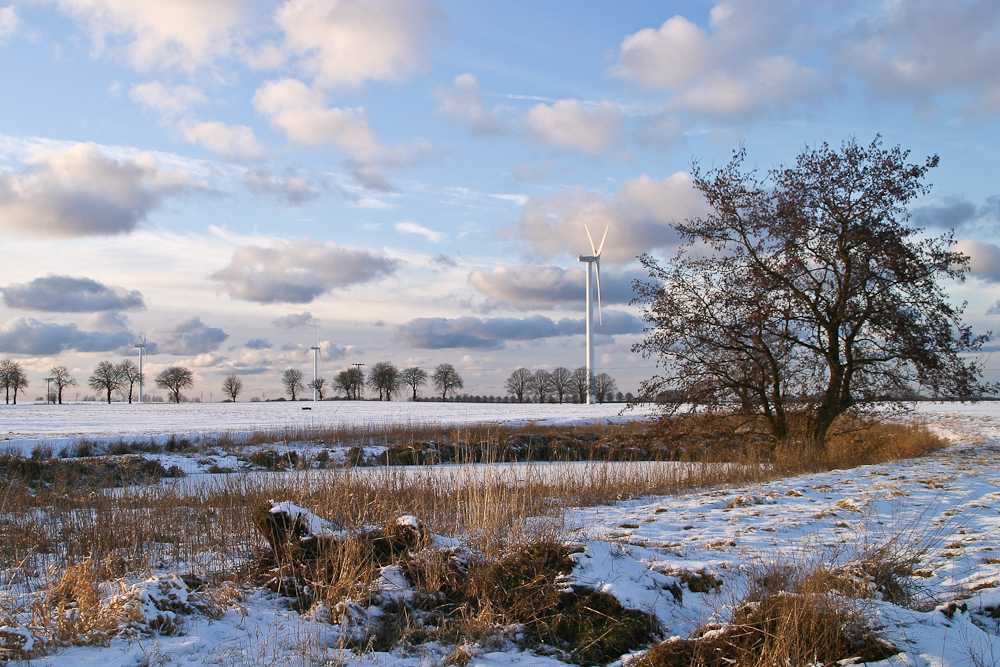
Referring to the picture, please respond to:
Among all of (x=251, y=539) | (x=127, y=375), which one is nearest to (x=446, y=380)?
(x=127, y=375)

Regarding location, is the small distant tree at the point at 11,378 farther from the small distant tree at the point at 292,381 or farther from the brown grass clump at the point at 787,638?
the brown grass clump at the point at 787,638

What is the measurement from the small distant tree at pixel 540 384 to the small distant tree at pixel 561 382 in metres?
0.82

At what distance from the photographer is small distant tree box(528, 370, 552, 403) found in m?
114

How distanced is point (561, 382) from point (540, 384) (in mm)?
4341

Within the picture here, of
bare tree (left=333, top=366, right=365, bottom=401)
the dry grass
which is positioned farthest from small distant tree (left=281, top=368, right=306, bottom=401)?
the dry grass

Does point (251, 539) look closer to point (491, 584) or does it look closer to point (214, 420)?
point (491, 584)

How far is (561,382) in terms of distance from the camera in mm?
112438

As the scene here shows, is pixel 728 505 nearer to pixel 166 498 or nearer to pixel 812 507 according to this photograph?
pixel 812 507

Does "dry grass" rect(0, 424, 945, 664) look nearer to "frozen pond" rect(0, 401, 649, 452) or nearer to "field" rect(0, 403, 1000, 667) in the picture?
"field" rect(0, 403, 1000, 667)

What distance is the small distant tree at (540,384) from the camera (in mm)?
114000

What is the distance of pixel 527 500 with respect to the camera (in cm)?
1088

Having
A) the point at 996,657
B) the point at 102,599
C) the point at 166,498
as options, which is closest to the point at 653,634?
the point at 996,657

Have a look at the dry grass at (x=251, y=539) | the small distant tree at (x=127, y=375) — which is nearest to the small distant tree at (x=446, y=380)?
the small distant tree at (x=127, y=375)

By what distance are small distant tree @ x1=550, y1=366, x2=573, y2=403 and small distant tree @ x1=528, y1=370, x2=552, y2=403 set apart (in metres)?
0.82
